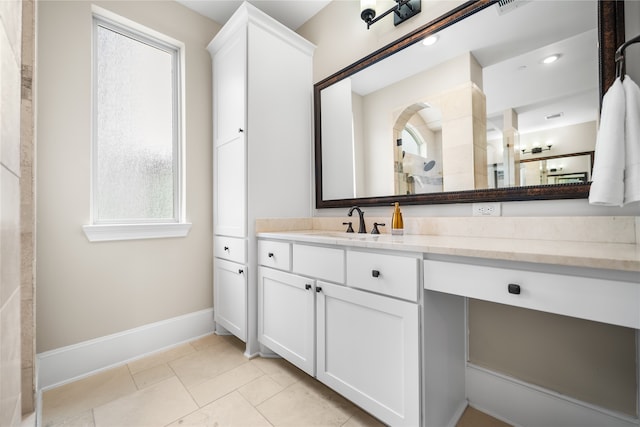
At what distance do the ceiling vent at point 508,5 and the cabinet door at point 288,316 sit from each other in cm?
165

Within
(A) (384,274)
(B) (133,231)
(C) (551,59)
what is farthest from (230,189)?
(C) (551,59)

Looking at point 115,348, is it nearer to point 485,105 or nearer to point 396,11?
point 485,105

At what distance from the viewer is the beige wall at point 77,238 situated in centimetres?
163

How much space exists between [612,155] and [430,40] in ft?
3.60

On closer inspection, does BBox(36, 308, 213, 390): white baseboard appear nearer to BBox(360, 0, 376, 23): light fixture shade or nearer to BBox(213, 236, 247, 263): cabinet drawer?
BBox(213, 236, 247, 263): cabinet drawer

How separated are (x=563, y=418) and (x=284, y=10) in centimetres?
308

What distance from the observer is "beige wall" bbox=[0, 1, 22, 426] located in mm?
558

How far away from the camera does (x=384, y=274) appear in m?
1.18

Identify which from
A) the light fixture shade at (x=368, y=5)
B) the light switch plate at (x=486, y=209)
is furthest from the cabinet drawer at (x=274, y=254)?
the light fixture shade at (x=368, y=5)

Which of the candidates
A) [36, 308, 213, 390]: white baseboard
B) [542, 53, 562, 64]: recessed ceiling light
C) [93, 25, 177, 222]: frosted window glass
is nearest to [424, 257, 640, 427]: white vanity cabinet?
[542, 53, 562, 64]: recessed ceiling light

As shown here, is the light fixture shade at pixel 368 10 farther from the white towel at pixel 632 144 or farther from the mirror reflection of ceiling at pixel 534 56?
the white towel at pixel 632 144

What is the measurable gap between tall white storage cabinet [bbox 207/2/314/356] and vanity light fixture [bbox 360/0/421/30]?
58 cm

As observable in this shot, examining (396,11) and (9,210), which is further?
(396,11)

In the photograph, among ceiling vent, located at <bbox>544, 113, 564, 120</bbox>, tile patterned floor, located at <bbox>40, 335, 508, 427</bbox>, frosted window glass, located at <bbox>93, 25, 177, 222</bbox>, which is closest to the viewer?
ceiling vent, located at <bbox>544, 113, 564, 120</bbox>
